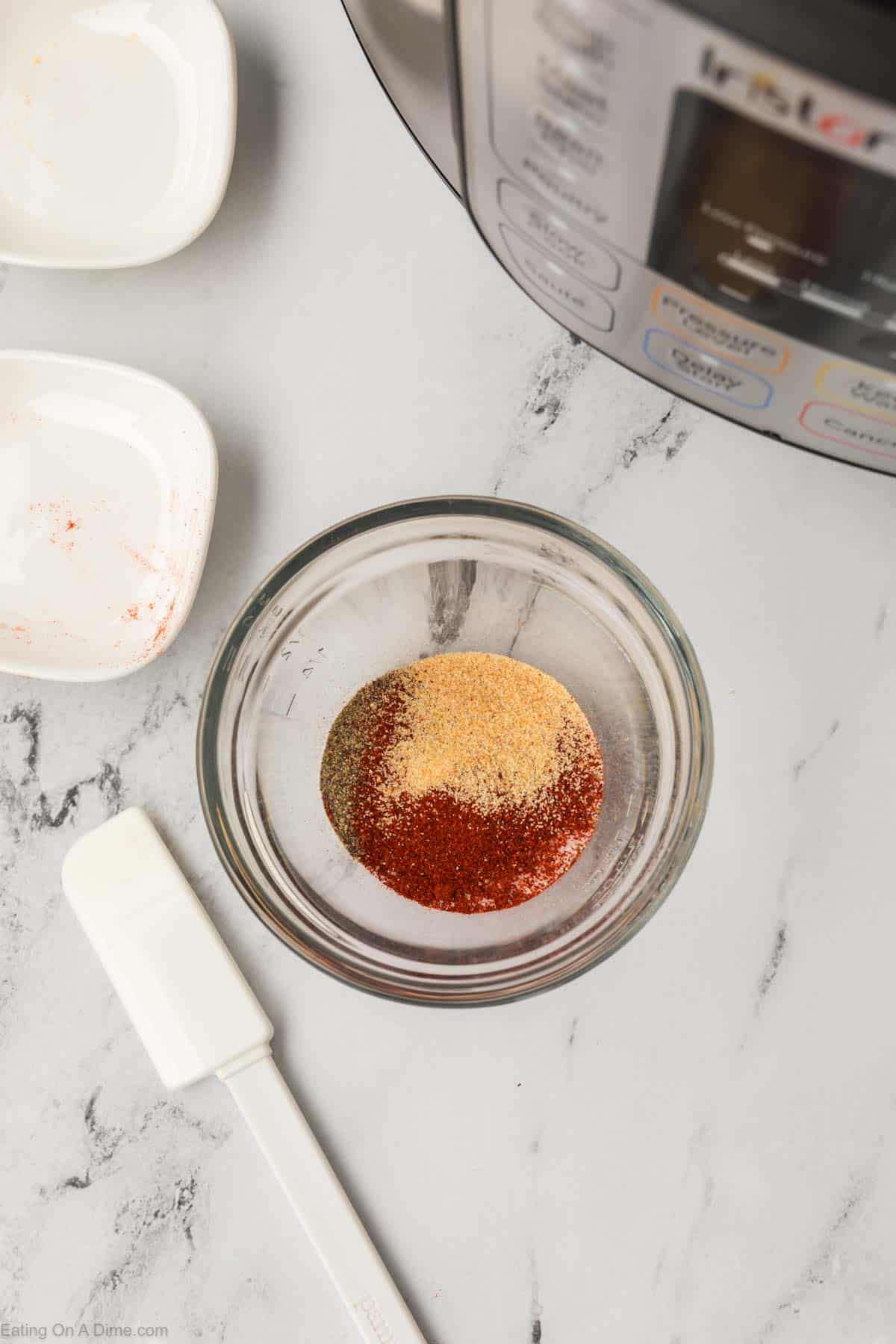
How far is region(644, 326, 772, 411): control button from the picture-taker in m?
0.44

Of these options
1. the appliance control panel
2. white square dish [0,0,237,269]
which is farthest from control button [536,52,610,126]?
white square dish [0,0,237,269]

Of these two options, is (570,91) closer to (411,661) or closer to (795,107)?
(795,107)

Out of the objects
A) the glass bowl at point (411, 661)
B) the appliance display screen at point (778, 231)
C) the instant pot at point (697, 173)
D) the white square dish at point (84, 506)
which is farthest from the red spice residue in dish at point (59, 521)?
the appliance display screen at point (778, 231)

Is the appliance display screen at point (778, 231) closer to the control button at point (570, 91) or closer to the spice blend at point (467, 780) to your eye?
the control button at point (570, 91)

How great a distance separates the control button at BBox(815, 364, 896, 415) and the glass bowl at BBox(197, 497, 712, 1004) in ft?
0.68

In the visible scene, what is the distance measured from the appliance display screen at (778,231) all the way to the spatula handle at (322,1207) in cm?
Result: 53

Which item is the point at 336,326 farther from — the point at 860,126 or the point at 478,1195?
the point at 478,1195

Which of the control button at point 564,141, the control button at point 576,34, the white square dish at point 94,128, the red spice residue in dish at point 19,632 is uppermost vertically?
the control button at point 576,34

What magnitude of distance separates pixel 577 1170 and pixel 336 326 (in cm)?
58

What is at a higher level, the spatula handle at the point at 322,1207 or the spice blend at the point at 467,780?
the spice blend at the point at 467,780

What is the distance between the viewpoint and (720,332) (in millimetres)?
405

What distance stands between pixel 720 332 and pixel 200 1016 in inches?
20.2

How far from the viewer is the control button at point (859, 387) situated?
39 centimetres

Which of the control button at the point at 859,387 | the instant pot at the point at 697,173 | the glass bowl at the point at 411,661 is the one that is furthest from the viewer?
the glass bowl at the point at 411,661
